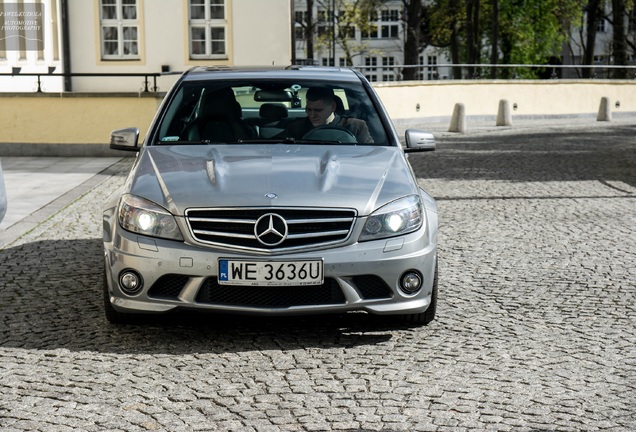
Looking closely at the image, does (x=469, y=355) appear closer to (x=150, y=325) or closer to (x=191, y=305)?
(x=191, y=305)

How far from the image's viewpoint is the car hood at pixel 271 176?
6.21 m

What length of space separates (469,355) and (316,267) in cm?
93

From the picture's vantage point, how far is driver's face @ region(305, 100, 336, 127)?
7.66m

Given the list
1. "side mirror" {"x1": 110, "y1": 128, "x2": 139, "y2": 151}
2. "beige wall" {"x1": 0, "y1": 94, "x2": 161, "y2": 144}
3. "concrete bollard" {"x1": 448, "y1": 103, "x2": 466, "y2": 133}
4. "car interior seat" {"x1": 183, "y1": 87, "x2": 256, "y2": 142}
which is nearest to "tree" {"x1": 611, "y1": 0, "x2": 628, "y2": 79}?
"concrete bollard" {"x1": 448, "y1": 103, "x2": 466, "y2": 133}

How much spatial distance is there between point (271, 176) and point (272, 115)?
4.85ft

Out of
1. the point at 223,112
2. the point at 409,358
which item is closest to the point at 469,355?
the point at 409,358

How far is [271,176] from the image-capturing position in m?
6.45

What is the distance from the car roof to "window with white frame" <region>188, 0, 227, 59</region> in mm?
20634

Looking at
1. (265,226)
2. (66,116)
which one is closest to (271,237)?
(265,226)

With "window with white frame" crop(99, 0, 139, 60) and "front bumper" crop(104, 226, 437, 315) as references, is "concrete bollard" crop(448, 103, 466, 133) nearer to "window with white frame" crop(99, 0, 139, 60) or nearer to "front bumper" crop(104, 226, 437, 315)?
"window with white frame" crop(99, 0, 139, 60)

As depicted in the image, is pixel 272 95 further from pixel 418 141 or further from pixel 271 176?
pixel 271 176

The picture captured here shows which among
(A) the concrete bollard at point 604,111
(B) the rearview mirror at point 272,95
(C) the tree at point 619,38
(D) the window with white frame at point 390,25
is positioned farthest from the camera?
(D) the window with white frame at point 390,25

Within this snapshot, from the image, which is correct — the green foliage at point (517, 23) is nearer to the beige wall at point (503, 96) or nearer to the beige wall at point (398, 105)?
the beige wall at point (503, 96)

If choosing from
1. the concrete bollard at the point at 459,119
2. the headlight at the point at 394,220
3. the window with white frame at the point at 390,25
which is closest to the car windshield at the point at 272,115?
the headlight at the point at 394,220
